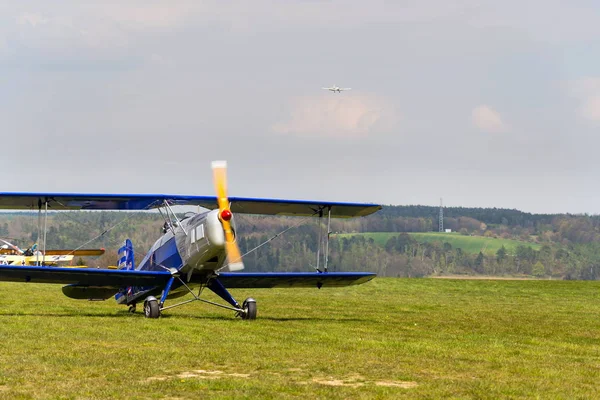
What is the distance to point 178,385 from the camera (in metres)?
9.78

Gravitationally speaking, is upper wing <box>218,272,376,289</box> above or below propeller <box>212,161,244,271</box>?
below

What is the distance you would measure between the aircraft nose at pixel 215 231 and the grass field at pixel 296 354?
149 centimetres

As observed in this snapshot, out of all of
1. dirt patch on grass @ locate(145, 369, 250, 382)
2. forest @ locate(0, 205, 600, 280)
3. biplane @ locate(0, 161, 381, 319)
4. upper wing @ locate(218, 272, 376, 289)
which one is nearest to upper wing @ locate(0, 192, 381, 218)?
biplane @ locate(0, 161, 381, 319)

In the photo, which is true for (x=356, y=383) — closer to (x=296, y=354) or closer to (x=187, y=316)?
(x=296, y=354)

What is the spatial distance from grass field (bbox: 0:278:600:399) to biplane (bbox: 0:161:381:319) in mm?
594

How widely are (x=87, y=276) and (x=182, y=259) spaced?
2.05 m

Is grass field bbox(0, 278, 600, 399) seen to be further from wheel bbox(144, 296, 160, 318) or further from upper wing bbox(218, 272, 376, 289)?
upper wing bbox(218, 272, 376, 289)

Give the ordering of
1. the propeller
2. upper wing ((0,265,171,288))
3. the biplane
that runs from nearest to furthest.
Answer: the propeller
the biplane
upper wing ((0,265,171,288))

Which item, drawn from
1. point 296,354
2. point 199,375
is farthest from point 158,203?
point 199,375

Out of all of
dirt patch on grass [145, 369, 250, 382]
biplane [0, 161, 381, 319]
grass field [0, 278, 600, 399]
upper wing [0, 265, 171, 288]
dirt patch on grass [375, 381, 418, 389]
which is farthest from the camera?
upper wing [0, 265, 171, 288]

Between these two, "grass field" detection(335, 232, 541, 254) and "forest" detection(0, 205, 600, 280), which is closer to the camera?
"forest" detection(0, 205, 600, 280)

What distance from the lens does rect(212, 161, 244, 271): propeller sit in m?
18.0

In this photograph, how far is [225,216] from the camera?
707 inches

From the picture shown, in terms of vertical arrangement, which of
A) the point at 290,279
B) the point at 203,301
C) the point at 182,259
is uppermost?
the point at 182,259
